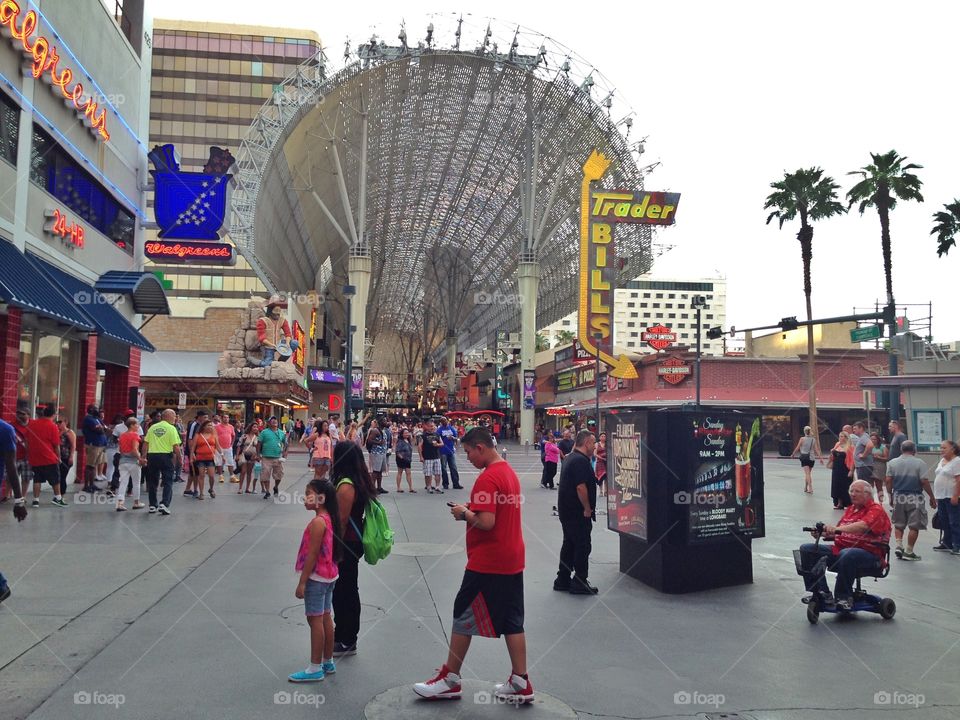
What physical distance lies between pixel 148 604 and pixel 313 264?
73.2m

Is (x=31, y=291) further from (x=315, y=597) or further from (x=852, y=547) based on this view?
(x=852, y=547)

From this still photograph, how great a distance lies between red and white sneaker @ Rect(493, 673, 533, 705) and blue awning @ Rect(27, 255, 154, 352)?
43.8ft

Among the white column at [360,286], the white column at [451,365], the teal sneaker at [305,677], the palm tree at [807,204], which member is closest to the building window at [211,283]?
the white column at [360,286]

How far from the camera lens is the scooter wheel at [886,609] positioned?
23.7 ft

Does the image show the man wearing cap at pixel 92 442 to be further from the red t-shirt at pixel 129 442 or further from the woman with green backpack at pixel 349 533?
the woman with green backpack at pixel 349 533

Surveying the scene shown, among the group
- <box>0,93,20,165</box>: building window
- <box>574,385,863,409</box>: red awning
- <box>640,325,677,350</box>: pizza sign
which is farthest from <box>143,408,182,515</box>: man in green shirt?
<box>640,325,677,350</box>: pizza sign

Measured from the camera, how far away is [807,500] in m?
18.5

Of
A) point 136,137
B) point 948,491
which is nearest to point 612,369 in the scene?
point 136,137

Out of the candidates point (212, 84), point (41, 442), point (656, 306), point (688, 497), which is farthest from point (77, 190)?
point (656, 306)

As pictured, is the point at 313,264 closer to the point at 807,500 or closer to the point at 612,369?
the point at 612,369

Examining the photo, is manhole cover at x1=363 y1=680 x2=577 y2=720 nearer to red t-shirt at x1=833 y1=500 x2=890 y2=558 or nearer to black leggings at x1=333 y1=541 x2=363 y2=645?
black leggings at x1=333 y1=541 x2=363 y2=645

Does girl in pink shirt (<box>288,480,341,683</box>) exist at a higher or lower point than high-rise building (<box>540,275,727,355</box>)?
lower

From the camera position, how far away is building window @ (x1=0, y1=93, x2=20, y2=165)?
Answer: 547 inches

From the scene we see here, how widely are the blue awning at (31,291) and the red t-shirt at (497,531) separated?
9886 mm
